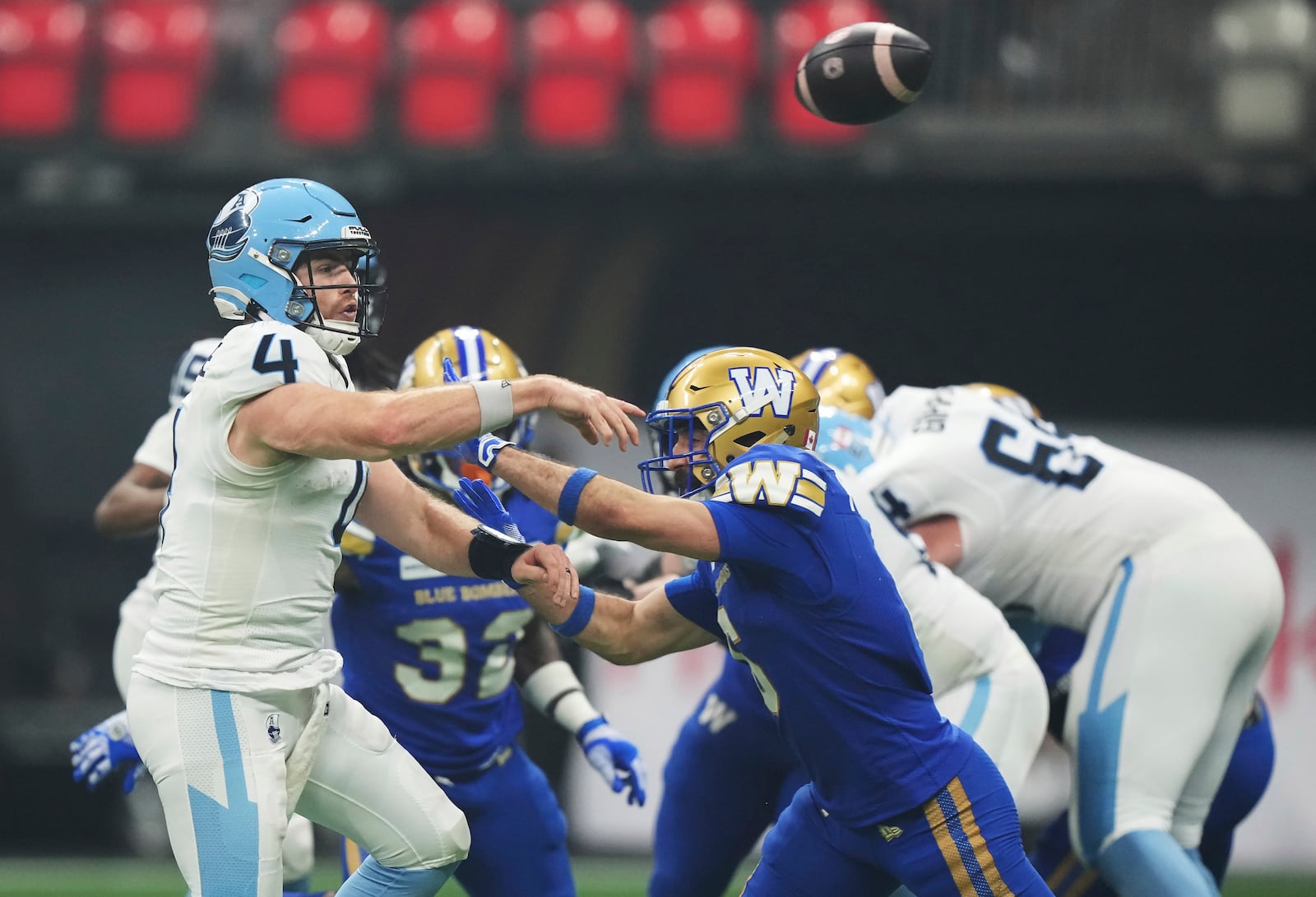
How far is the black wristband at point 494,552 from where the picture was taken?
346 centimetres

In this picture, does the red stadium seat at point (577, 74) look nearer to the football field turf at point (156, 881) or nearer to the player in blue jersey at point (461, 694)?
the football field turf at point (156, 881)

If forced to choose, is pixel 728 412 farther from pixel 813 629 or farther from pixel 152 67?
pixel 152 67

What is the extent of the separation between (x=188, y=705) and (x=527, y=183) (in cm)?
520

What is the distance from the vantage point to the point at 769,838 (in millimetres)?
3572

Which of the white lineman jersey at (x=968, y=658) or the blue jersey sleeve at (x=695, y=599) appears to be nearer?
the blue jersey sleeve at (x=695, y=599)

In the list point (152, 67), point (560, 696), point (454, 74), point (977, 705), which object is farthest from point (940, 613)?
point (152, 67)

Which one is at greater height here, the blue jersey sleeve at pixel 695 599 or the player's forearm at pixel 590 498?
the player's forearm at pixel 590 498

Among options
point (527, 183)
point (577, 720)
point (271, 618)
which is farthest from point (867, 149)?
point (271, 618)

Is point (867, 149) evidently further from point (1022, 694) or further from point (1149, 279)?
point (1022, 694)

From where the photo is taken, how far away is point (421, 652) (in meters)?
4.26

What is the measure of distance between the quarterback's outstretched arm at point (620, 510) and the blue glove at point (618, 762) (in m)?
1.24

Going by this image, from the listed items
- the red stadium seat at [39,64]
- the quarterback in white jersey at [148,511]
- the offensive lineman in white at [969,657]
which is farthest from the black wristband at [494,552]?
the red stadium seat at [39,64]

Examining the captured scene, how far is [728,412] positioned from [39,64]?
224 inches

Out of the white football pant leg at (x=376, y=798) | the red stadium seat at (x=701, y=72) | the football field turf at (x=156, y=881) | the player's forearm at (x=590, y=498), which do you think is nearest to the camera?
the player's forearm at (x=590, y=498)
